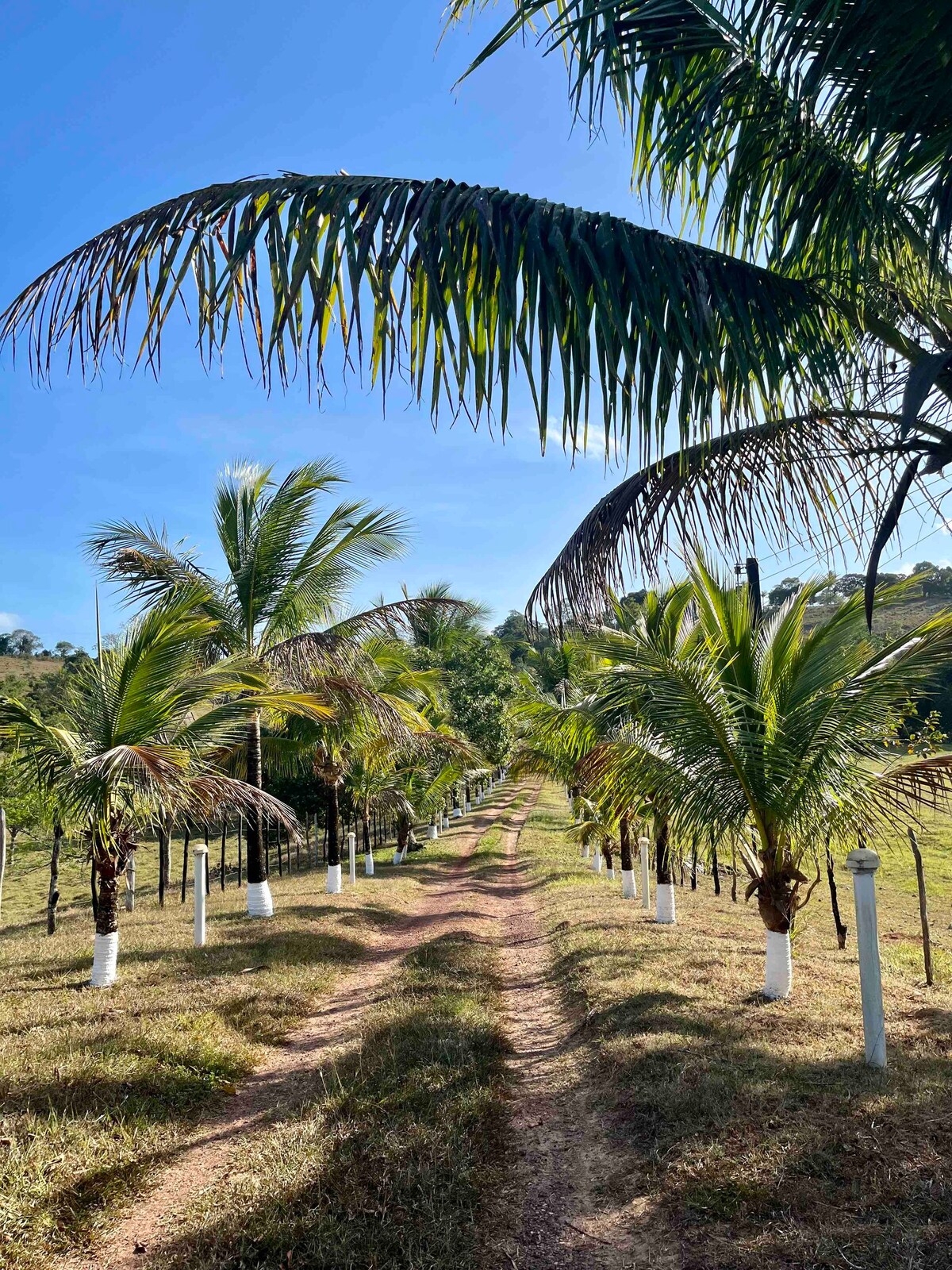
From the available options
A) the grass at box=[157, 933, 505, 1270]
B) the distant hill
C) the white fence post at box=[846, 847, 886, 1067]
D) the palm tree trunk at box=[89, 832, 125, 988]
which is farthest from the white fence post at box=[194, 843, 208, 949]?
the distant hill

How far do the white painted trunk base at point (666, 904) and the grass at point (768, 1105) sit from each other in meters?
1.57

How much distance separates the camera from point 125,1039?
229 inches

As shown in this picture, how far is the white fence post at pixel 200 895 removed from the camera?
954cm

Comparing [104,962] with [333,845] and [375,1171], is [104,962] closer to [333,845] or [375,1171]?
[375,1171]

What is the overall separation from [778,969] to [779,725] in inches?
92.4

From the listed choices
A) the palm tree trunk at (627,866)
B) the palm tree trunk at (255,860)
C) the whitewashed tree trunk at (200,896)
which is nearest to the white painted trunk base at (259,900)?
the palm tree trunk at (255,860)

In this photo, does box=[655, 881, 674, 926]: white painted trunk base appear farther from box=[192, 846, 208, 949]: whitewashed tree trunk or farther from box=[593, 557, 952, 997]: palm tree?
box=[192, 846, 208, 949]: whitewashed tree trunk

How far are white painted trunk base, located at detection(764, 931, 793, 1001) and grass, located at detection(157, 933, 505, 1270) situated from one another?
255cm

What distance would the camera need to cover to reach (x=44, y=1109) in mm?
4605

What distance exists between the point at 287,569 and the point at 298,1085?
8.21 m

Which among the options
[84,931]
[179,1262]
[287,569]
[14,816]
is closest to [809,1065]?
Answer: [179,1262]

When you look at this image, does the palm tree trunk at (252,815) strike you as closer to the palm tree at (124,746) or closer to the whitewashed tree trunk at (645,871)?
the palm tree at (124,746)

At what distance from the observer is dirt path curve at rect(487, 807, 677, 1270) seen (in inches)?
132

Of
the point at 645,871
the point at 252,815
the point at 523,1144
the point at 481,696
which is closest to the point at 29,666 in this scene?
the point at 481,696
